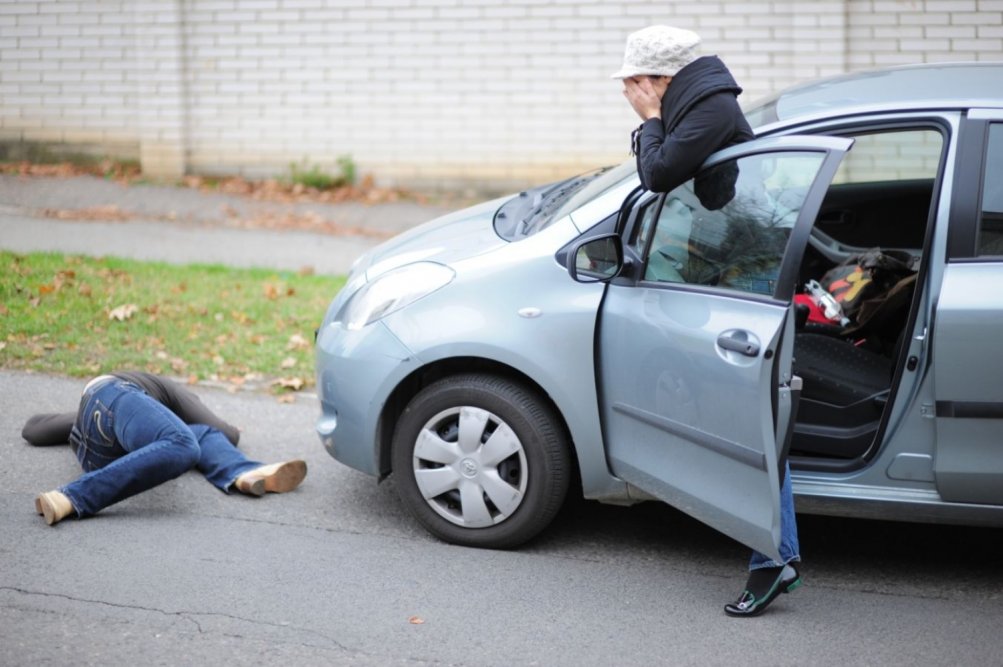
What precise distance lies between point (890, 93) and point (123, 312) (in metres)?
5.17

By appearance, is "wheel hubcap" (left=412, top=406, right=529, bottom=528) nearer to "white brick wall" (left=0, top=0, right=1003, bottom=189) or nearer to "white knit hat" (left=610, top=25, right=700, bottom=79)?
"white knit hat" (left=610, top=25, right=700, bottom=79)

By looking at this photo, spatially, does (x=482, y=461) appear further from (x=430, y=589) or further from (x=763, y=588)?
(x=763, y=588)

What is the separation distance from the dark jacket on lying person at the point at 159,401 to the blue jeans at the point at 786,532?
9.03ft

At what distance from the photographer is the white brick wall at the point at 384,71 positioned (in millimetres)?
11211

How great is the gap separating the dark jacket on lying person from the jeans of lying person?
0.08 meters

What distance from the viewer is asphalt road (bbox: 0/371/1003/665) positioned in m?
3.93

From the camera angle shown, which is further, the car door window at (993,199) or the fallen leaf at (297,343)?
the fallen leaf at (297,343)

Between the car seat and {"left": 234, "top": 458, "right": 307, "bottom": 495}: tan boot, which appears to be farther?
{"left": 234, "top": 458, "right": 307, "bottom": 495}: tan boot

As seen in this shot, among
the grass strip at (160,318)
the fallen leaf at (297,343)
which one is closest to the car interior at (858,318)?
the grass strip at (160,318)

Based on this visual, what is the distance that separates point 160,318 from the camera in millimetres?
7734

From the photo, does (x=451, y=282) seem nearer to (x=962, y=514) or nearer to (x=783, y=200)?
(x=783, y=200)

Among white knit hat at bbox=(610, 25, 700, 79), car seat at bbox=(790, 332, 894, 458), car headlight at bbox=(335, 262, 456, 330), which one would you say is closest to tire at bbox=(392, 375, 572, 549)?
car headlight at bbox=(335, 262, 456, 330)

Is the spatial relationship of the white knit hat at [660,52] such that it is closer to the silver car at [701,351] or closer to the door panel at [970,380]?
the silver car at [701,351]

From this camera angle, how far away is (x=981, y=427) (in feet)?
13.2
